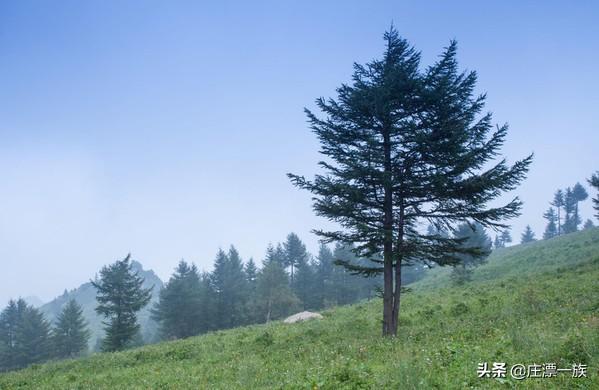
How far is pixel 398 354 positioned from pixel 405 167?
7.36 metres

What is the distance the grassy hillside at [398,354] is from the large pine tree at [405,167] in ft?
9.84

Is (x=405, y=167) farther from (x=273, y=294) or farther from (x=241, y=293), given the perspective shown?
(x=241, y=293)

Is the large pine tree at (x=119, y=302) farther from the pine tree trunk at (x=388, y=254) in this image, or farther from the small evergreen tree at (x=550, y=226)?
the small evergreen tree at (x=550, y=226)

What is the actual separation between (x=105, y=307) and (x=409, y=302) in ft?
104

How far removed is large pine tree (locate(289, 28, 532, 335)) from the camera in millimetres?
13188

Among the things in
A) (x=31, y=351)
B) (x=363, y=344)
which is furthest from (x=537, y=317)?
(x=31, y=351)

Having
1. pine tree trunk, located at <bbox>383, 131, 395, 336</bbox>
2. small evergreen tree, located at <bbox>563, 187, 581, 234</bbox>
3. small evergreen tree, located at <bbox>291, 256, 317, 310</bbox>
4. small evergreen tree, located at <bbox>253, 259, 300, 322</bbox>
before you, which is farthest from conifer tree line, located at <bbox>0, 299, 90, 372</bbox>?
small evergreen tree, located at <bbox>563, 187, 581, 234</bbox>

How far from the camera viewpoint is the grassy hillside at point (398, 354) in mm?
7449

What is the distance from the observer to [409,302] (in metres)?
25.1

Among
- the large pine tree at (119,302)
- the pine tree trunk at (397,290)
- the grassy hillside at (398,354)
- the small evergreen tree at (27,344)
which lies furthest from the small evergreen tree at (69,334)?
the pine tree trunk at (397,290)

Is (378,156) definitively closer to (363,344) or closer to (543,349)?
(363,344)

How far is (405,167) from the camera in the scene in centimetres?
1409

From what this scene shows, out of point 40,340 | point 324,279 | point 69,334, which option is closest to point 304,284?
point 324,279

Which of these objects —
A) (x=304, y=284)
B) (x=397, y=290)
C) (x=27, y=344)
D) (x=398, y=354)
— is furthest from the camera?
(x=304, y=284)
